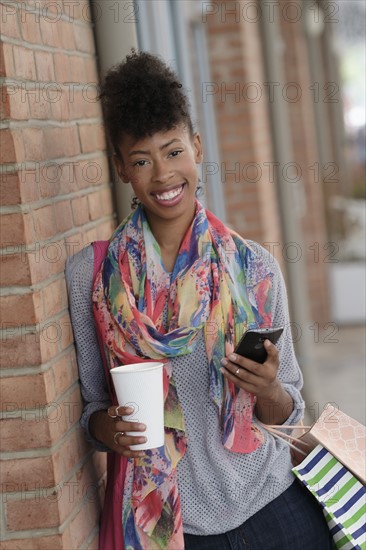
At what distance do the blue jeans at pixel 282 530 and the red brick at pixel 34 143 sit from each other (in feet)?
3.31

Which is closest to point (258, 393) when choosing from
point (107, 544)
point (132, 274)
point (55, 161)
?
point (132, 274)

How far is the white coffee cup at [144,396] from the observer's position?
2.16 metres

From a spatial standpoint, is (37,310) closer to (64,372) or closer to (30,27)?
(64,372)

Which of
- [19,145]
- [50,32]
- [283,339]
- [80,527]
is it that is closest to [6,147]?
[19,145]

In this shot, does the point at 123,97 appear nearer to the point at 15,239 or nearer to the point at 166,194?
the point at 166,194

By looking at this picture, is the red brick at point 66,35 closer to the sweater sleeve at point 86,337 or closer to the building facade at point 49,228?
the building facade at point 49,228

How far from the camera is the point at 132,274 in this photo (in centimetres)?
246

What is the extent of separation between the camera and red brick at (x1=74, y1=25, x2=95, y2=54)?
9.48 ft

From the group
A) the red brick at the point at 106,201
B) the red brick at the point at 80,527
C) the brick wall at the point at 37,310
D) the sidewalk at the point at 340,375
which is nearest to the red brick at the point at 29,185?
the brick wall at the point at 37,310

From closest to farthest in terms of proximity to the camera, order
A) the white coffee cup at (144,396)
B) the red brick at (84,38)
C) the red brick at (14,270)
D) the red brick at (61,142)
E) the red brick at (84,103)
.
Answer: the white coffee cup at (144,396)
the red brick at (14,270)
the red brick at (61,142)
the red brick at (84,103)
the red brick at (84,38)

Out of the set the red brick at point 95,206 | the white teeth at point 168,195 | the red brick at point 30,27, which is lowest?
the red brick at point 95,206

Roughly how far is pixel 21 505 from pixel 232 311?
0.69 m

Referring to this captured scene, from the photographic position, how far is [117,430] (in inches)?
89.4

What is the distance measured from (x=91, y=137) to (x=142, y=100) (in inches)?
22.2
